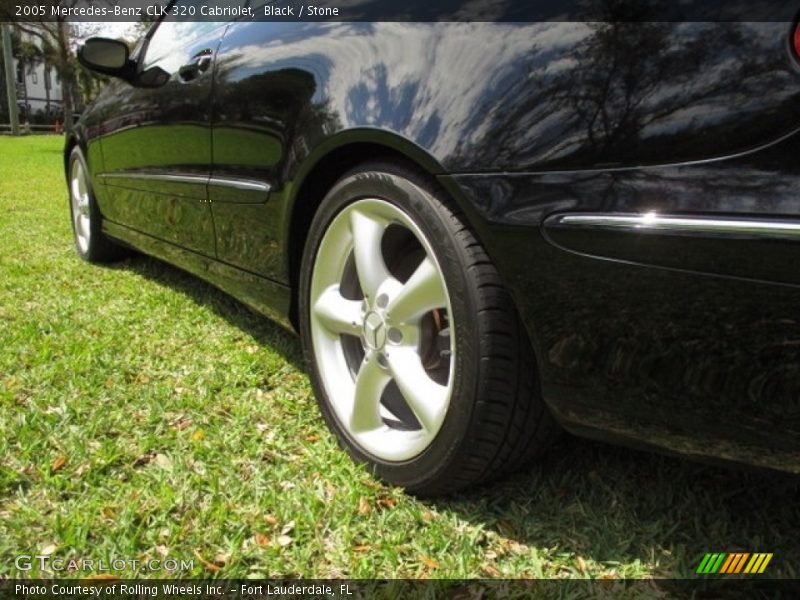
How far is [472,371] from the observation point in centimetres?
153

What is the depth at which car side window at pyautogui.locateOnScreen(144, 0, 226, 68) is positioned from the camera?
9.40ft

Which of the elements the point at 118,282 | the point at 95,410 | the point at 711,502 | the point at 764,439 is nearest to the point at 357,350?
the point at 95,410

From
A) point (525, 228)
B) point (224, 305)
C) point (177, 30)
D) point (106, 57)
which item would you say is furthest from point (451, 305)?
point (106, 57)

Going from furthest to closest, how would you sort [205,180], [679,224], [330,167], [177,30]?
[177,30] → [205,180] → [330,167] → [679,224]

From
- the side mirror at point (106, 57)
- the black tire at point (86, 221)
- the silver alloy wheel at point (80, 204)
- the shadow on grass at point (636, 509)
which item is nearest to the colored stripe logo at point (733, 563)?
the shadow on grass at point (636, 509)

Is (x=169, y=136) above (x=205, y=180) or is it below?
above

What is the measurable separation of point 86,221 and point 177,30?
68.6 inches

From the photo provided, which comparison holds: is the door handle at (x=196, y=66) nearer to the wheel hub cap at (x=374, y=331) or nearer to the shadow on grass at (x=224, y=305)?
the shadow on grass at (x=224, y=305)

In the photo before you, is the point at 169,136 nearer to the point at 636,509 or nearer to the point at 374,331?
the point at 374,331

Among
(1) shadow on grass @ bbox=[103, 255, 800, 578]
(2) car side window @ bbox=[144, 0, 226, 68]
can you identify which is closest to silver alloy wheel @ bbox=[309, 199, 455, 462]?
(1) shadow on grass @ bbox=[103, 255, 800, 578]

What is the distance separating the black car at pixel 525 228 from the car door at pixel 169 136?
281mm

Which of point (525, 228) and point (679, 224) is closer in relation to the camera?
point (679, 224)

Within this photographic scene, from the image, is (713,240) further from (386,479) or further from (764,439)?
(386,479)

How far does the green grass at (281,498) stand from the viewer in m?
1.56
